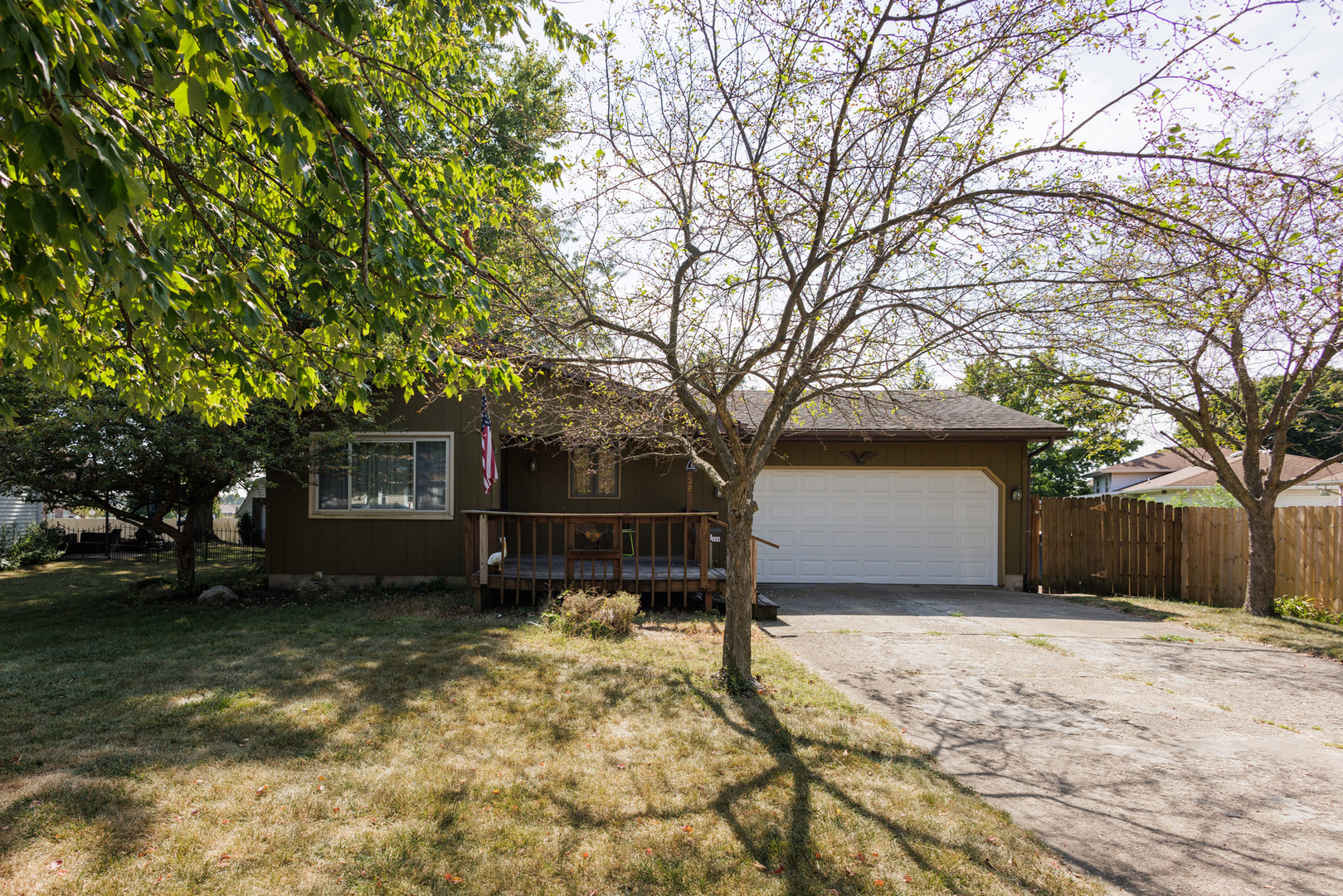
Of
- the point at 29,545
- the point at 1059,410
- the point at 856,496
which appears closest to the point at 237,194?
the point at 856,496

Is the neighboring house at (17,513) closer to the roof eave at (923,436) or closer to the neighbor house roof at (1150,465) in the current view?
the roof eave at (923,436)

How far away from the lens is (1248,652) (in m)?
6.73

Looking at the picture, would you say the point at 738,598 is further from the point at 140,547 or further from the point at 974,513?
the point at 140,547

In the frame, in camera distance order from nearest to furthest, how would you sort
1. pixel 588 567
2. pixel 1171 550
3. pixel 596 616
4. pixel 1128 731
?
1. pixel 1128 731
2. pixel 596 616
3. pixel 588 567
4. pixel 1171 550

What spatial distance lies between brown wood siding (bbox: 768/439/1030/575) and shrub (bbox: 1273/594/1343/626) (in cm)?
321

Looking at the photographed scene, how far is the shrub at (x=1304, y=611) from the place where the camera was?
8.29m

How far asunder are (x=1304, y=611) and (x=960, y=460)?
470cm

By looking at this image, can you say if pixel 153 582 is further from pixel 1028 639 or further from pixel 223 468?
pixel 1028 639

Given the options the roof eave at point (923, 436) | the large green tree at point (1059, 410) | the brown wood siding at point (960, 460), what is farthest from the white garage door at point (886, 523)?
the large green tree at point (1059, 410)

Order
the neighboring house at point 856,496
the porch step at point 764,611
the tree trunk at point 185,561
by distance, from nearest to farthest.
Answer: the porch step at point 764,611, the tree trunk at point 185,561, the neighboring house at point 856,496

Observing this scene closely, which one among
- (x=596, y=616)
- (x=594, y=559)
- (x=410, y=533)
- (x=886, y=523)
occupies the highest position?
(x=886, y=523)

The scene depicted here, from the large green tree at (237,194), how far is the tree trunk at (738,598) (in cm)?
216

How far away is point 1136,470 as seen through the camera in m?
33.0

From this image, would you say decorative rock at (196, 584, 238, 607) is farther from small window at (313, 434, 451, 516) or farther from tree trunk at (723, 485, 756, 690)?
tree trunk at (723, 485, 756, 690)
